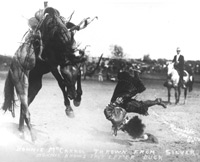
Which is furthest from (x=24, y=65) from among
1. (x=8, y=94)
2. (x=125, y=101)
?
(x=125, y=101)

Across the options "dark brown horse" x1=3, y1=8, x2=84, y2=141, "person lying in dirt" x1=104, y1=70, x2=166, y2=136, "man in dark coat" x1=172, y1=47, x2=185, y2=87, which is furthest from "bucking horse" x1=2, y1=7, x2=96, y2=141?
"man in dark coat" x1=172, y1=47, x2=185, y2=87

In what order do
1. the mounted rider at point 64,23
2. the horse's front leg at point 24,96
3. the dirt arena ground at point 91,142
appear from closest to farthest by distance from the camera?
1. the dirt arena ground at point 91,142
2. the horse's front leg at point 24,96
3. the mounted rider at point 64,23

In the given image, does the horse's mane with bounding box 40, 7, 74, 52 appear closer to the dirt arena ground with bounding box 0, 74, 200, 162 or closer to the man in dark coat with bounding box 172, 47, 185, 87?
the dirt arena ground with bounding box 0, 74, 200, 162

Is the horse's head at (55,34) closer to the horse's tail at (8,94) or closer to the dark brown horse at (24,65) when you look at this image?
the dark brown horse at (24,65)

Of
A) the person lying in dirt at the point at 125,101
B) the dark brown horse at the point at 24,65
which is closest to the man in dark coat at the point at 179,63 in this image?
the person lying in dirt at the point at 125,101

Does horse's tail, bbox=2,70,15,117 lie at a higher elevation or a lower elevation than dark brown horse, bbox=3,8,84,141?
lower

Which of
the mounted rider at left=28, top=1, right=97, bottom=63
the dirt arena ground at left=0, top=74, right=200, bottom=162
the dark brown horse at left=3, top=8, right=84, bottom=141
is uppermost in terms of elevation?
the mounted rider at left=28, top=1, right=97, bottom=63

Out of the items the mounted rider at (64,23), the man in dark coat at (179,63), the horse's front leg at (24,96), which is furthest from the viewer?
the man in dark coat at (179,63)

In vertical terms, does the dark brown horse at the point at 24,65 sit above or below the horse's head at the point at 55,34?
below

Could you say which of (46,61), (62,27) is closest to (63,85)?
(46,61)

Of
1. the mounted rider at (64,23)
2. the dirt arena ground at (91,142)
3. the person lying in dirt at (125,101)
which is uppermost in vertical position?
the mounted rider at (64,23)

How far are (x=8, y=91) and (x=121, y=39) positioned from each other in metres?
2.47

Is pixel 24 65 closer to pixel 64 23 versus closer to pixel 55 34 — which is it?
pixel 55 34

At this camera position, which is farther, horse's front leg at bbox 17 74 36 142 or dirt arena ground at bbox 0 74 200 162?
horse's front leg at bbox 17 74 36 142
